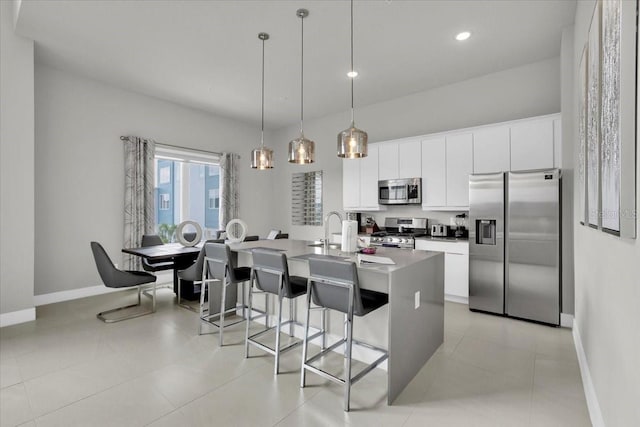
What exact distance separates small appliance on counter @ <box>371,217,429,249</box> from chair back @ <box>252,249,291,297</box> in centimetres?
215

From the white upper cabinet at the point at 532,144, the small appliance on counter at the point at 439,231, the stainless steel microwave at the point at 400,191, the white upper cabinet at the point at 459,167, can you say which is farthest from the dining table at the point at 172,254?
the white upper cabinet at the point at 532,144

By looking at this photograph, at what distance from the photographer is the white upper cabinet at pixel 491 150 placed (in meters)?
4.02

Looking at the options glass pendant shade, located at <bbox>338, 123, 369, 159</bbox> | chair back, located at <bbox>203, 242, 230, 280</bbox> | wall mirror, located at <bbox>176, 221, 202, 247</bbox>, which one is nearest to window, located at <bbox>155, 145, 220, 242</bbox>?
wall mirror, located at <bbox>176, 221, 202, 247</bbox>

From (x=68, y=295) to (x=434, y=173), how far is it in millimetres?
5543

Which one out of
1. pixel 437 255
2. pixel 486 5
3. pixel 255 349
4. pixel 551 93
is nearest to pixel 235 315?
pixel 255 349

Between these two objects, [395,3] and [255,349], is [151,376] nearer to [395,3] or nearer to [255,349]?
[255,349]

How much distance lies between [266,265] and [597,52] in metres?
2.53

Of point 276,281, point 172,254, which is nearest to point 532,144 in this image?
point 276,281

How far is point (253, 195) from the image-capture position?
6.96 m

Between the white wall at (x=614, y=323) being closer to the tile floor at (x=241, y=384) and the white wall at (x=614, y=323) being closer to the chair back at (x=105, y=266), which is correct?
the tile floor at (x=241, y=384)

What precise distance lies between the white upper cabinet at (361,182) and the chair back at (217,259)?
9.80ft

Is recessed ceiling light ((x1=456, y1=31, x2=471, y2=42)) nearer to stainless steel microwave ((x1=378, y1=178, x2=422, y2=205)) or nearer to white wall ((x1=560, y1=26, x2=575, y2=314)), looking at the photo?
white wall ((x1=560, y1=26, x2=575, y2=314))

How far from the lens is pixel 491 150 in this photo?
4129mm

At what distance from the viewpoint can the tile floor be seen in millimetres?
1985
